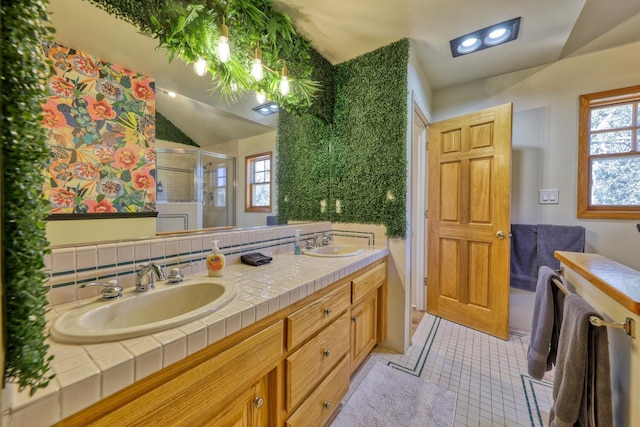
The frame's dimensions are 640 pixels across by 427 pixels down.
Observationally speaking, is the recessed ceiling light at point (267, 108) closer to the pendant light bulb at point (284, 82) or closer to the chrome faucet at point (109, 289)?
the pendant light bulb at point (284, 82)

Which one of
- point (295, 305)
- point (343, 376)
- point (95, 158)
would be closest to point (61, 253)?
point (95, 158)

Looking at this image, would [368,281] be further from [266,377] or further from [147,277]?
[147,277]

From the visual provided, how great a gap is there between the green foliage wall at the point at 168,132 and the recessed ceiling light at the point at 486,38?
2.03 metres

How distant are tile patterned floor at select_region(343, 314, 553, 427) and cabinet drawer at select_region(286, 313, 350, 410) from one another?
45 centimetres

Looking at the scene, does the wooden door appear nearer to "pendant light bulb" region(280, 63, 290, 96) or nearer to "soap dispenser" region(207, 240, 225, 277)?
"pendant light bulb" region(280, 63, 290, 96)

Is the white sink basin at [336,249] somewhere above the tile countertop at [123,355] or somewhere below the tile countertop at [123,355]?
above

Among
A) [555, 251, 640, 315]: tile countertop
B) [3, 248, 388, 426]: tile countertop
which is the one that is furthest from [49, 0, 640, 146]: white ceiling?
[555, 251, 640, 315]: tile countertop

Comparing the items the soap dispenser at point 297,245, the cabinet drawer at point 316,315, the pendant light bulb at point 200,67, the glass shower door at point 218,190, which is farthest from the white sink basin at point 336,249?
the pendant light bulb at point 200,67

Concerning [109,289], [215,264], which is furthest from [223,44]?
[109,289]

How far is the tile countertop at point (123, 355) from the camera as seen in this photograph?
1.39ft

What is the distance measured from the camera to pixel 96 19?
92 centimetres

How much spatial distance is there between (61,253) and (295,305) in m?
0.83

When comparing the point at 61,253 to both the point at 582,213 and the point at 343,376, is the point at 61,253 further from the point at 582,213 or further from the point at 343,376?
the point at 582,213

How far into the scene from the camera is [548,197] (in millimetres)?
2139
